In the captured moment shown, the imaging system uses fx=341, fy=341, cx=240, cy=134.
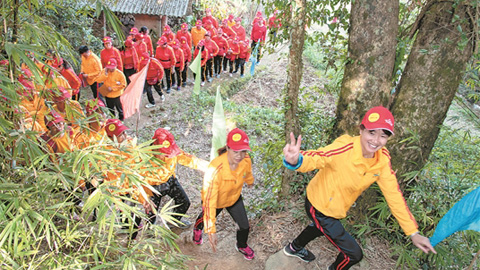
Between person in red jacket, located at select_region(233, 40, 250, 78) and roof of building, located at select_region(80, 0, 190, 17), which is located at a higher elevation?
roof of building, located at select_region(80, 0, 190, 17)

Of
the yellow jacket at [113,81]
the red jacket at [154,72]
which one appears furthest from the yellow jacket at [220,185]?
the red jacket at [154,72]

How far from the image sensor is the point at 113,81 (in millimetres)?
7172

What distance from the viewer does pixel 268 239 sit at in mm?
3854

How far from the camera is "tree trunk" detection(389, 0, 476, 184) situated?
10.1ft

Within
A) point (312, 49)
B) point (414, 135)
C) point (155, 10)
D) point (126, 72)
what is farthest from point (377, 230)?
point (312, 49)

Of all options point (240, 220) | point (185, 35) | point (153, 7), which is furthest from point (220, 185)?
point (153, 7)

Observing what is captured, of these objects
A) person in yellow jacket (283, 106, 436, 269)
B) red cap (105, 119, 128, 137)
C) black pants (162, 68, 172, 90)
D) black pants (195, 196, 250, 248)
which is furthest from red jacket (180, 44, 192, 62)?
person in yellow jacket (283, 106, 436, 269)

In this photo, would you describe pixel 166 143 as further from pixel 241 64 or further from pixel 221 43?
pixel 241 64

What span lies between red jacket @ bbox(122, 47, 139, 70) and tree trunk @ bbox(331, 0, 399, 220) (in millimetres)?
6407

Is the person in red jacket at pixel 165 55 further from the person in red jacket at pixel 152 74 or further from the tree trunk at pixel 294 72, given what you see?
the tree trunk at pixel 294 72

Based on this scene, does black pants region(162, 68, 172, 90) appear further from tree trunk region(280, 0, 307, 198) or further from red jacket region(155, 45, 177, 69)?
tree trunk region(280, 0, 307, 198)

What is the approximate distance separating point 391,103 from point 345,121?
483 millimetres

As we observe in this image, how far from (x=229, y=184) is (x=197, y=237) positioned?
39.9 inches

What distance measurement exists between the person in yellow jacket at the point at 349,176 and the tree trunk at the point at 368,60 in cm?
65
